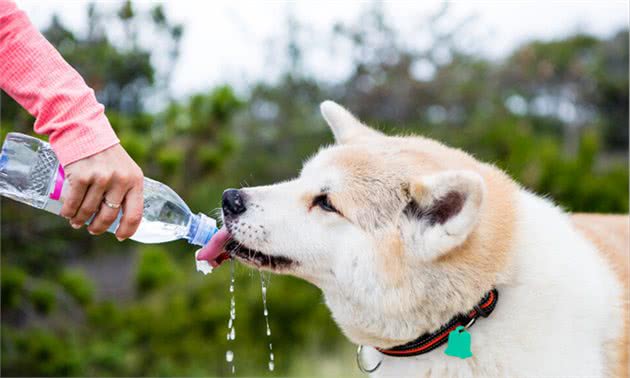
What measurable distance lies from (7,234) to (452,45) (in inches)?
225

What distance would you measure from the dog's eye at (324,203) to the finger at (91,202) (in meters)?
0.81

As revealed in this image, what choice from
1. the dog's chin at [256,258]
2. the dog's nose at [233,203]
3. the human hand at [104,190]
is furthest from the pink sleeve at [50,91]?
the dog's chin at [256,258]

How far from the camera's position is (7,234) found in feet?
16.8

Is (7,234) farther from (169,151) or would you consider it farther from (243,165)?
(243,165)

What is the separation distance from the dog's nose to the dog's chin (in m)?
0.11

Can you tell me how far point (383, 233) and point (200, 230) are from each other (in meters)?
0.75

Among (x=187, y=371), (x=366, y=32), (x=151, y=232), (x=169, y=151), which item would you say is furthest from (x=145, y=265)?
(x=366, y=32)

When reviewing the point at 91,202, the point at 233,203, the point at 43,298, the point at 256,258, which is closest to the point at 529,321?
the point at 256,258

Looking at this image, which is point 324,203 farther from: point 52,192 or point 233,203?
point 52,192

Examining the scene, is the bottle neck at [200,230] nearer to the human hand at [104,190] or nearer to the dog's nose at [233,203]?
the dog's nose at [233,203]

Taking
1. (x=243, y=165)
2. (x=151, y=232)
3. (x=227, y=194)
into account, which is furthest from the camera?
(x=243, y=165)

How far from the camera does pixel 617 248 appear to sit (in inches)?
107

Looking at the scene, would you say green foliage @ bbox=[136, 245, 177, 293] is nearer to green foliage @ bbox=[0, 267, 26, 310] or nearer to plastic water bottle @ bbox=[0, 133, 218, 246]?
green foliage @ bbox=[0, 267, 26, 310]

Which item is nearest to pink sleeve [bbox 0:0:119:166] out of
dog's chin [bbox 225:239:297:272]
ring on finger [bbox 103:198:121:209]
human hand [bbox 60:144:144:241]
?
human hand [bbox 60:144:144:241]
